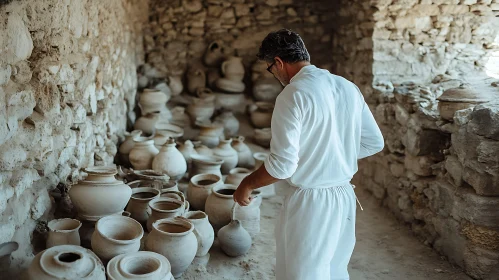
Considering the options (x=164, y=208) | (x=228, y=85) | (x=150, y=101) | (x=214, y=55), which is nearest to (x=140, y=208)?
(x=164, y=208)

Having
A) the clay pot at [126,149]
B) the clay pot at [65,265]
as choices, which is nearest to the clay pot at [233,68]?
the clay pot at [126,149]

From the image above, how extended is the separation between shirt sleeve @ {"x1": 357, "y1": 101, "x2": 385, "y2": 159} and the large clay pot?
1673 millimetres

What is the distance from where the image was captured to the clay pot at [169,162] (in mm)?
4629

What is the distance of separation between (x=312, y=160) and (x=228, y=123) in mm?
4290

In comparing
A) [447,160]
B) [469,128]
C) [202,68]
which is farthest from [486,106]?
[202,68]

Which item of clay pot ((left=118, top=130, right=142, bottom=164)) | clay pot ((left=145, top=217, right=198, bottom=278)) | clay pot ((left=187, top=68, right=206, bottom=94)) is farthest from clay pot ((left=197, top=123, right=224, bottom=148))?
clay pot ((left=145, top=217, right=198, bottom=278))

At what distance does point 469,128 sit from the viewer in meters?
3.40

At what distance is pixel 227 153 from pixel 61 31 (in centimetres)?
243

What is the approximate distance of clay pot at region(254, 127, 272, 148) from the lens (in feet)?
20.9

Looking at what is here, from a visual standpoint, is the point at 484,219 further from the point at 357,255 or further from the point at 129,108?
the point at 129,108

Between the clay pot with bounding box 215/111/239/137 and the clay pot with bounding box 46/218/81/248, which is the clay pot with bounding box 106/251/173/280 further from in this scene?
the clay pot with bounding box 215/111/239/137

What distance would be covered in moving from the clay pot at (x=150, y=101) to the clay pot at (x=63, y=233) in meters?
3.20

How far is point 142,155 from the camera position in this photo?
4.78 meters

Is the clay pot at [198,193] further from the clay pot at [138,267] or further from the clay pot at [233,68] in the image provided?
the clay pot at [233,68]
